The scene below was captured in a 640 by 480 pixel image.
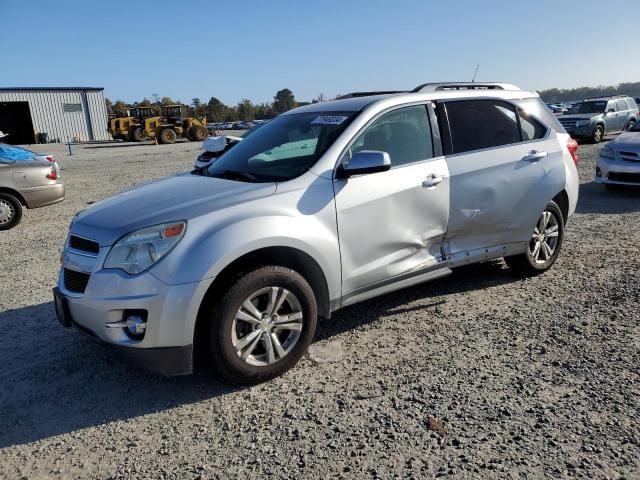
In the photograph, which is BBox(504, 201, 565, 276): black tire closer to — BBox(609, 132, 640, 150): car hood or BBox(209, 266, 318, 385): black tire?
BBox(209, 266, 318, 385): black tire

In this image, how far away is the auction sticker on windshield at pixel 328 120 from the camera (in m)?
3.92

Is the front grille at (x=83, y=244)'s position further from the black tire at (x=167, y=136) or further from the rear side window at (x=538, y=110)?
the black tire at (x=167, y=136)

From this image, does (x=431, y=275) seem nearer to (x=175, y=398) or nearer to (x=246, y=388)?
(x=246, y=388)

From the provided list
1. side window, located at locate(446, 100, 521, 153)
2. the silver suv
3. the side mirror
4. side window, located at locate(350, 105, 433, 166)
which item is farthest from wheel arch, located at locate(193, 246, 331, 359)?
side window, located at locate(446, 100, 521, 153)

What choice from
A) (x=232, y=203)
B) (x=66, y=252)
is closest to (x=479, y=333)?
(x=232, y=203)

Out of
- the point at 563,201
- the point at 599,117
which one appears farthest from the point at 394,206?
the point at 599,117

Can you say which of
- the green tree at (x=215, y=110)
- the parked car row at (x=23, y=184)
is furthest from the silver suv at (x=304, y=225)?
the green tree at (x=215, y=110)

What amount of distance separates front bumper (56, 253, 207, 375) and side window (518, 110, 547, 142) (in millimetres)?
3465

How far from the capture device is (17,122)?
46.5 meters

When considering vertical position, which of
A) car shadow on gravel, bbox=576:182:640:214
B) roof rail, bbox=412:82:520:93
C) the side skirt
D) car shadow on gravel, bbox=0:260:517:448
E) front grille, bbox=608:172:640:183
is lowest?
car shadow on gravel, bbox=576:182:640:214

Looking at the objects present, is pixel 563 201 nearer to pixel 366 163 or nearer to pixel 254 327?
pixel 366 163

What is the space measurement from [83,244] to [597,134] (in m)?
21.0

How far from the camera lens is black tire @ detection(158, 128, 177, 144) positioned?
35094mm

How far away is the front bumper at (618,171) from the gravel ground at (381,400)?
5.18m
